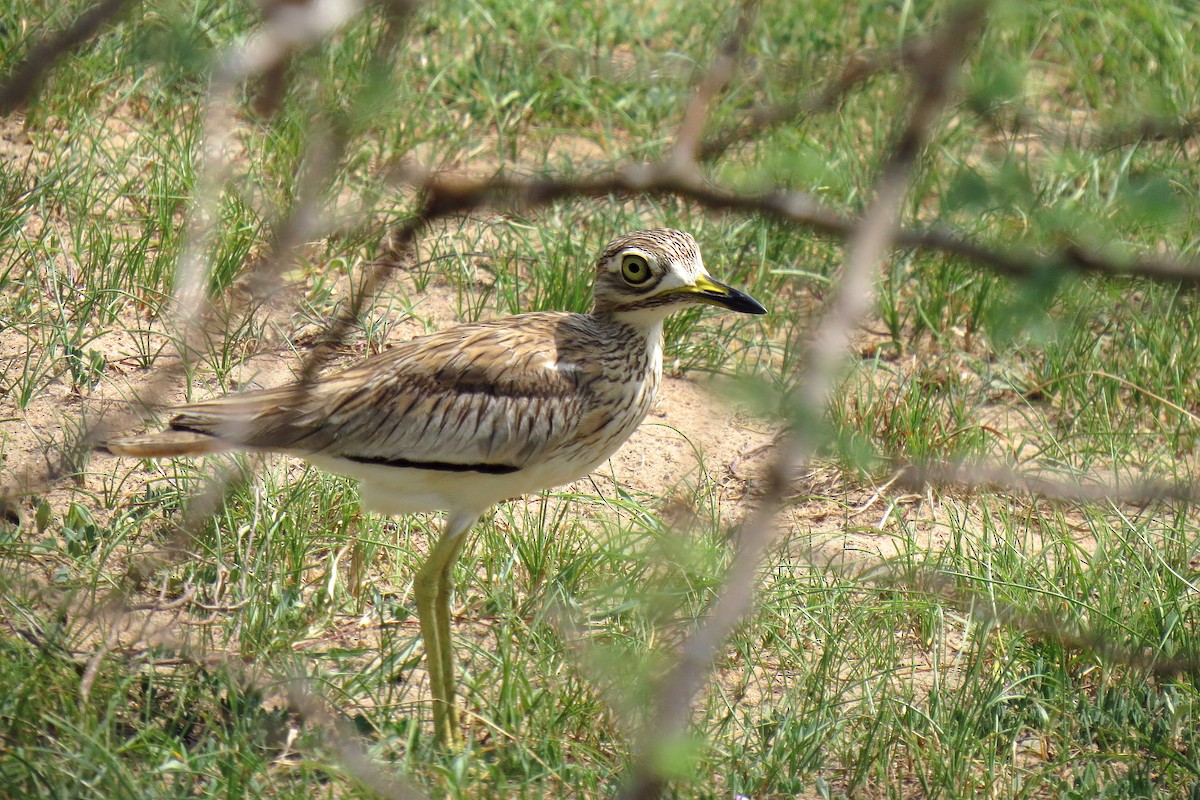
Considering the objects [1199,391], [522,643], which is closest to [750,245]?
[1199,391]

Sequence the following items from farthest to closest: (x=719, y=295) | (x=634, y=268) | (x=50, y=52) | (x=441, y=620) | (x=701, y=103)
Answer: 1. (x=634, y=268)
2. (x=719, y=295)
3. (x=441, y=620)
4. (x=701, y=103)
5. (x=50, y=52)

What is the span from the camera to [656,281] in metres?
3.69

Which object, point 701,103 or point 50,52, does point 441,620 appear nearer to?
point 701,103

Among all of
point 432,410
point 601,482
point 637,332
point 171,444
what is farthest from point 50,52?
point 601,482

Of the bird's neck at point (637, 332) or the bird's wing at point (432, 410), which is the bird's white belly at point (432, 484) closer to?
the bird's wing at point (432, 410)

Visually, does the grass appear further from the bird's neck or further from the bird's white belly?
the bird's neck

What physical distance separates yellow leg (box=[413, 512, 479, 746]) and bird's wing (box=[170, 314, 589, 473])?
0.71 ft

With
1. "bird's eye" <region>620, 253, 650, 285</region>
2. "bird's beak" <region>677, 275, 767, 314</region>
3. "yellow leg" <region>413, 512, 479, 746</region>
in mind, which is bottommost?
"yellow leg" <region>413, 512, 479, 746</region>

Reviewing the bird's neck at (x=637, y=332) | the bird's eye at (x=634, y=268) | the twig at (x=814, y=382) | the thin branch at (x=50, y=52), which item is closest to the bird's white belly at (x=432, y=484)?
the bird's neck at (x=637, y=332)

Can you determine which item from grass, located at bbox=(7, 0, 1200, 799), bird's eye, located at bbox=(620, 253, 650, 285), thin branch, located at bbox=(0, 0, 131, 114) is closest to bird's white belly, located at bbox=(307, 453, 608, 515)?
grass, located at bbox=(7, 0, 1200, 799)

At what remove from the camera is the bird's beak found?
360 cm

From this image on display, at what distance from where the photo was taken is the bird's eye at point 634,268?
3691 mm

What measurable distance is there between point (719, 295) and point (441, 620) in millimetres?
1105

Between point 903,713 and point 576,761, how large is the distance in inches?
32.4
